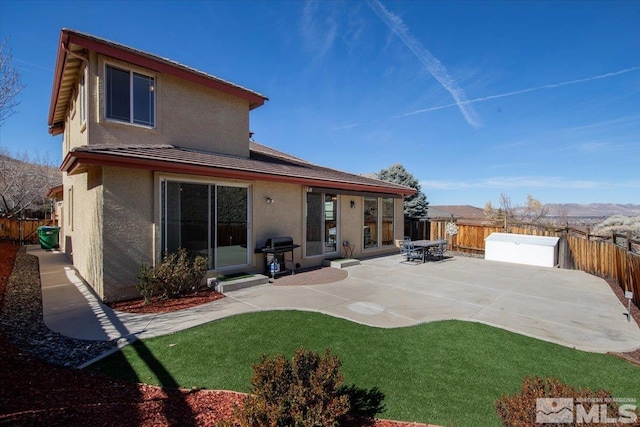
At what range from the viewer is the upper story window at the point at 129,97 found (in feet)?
28.5

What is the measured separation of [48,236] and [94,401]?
723 inches

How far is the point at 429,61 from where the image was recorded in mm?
17781

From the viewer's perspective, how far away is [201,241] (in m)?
9.22

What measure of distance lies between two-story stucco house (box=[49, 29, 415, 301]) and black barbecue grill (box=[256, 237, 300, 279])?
355 mm

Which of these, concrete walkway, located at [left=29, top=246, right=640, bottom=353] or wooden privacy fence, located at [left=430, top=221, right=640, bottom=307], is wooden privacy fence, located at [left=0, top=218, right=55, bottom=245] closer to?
concrete walkway, located at [left=29, top=246, right=640, bottom=353]

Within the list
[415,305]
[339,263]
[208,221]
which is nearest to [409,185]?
[339,263]

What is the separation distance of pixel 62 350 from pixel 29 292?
5285 millimetres

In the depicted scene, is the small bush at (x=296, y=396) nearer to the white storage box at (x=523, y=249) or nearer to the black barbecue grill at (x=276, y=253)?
the black barbecue grill at (x=276, y=253)

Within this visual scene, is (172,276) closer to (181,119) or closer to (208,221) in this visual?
(208,221)

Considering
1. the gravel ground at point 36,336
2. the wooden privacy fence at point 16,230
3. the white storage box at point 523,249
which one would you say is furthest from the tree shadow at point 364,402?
the wooden privacy fence at point 16,230

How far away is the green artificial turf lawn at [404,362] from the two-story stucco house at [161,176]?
3.81 m

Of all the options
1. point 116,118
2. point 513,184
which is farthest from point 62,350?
point 513,184

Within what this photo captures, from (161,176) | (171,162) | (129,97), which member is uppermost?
(129,97)

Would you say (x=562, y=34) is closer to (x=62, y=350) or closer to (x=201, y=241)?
(x=201, y=241)
